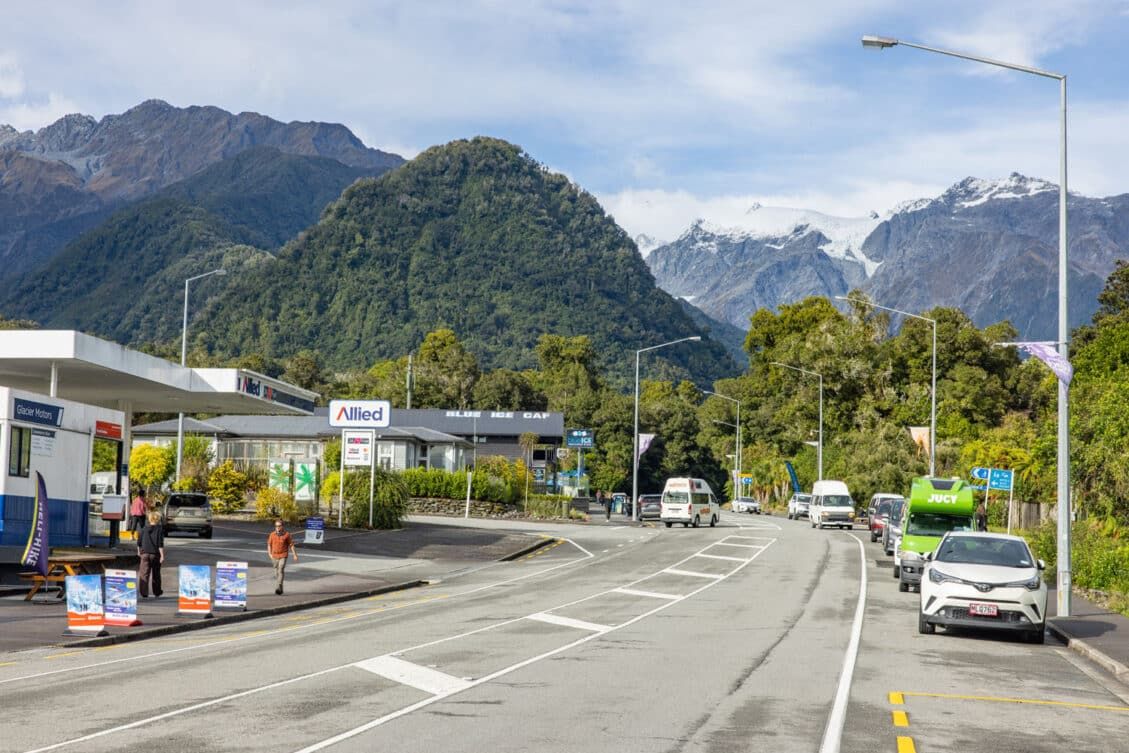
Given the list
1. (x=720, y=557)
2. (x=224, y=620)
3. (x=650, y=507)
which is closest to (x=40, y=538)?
(x=224, y=620)

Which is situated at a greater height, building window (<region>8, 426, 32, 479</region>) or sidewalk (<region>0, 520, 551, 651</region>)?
building window (<region>8, 426, 32, 479</region>)

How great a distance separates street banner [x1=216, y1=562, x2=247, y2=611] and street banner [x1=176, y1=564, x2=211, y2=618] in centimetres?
69

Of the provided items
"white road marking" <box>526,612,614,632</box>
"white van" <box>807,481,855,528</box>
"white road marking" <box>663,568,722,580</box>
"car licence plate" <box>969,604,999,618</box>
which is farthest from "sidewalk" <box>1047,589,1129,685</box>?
"white van" <box>807,481,855,528</box>

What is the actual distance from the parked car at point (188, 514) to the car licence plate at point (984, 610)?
27.8 meters

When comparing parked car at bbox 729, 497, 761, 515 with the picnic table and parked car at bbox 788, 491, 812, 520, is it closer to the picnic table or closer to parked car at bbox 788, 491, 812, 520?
parked car at bbox 788, 491, 812, 520

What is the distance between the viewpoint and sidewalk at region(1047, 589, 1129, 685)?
59.0ft

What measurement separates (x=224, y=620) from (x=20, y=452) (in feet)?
25.7

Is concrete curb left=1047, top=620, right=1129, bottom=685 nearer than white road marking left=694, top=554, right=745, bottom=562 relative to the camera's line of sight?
Yes

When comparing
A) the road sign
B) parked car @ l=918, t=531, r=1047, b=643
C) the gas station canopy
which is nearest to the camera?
parked car @ l=918, t=531, r=1047, b=643

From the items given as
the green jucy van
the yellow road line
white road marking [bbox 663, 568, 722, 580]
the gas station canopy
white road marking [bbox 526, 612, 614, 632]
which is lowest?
white road marking [bbox 663, 568, 722, 580]

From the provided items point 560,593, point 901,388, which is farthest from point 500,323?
point 560,593

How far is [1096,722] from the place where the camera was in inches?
522

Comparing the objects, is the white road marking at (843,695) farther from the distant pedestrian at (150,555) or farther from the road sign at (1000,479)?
the distant pedestrian at (150,555)

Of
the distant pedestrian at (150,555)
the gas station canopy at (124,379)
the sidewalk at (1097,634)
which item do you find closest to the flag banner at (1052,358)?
the sidewalk at (1097,634)
